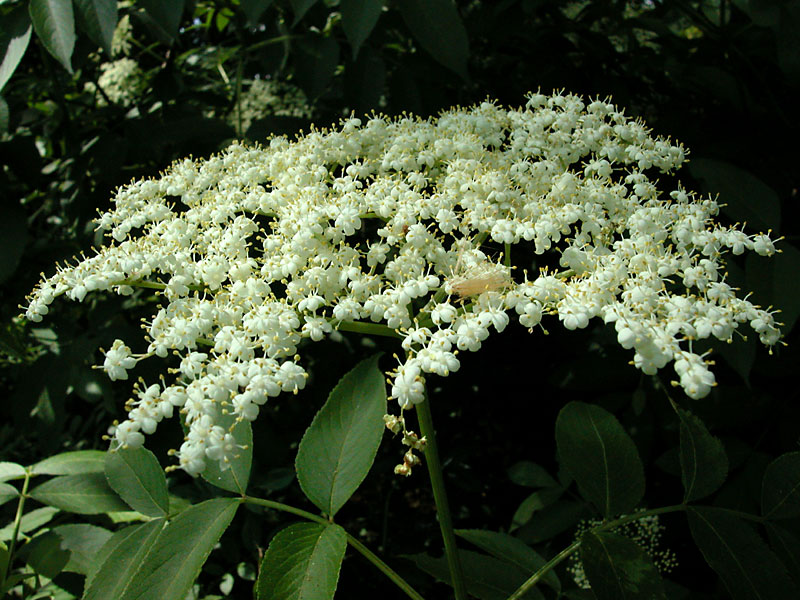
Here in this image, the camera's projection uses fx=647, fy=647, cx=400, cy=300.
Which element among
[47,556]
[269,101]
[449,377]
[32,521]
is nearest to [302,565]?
[47,556]

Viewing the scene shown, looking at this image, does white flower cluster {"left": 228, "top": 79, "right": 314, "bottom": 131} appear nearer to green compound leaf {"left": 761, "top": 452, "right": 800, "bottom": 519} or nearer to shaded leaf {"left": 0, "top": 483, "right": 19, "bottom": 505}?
shaded leaf {"left": 0, "top": 483, "right": 19, "bottom": 505}

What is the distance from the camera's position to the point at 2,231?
7.99 feet

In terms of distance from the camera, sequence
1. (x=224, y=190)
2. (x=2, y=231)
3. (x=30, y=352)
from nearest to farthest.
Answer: (x=224, y=190) < (x=2, y=231) < (x=30, y=352)

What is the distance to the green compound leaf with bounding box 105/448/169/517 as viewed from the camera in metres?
1.48

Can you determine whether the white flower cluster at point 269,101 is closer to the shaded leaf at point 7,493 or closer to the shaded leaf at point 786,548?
the shaded leaf at point 7,493

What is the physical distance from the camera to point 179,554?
3.92ft

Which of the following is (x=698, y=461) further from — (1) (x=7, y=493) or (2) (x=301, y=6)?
(1) (x=7, y=493)

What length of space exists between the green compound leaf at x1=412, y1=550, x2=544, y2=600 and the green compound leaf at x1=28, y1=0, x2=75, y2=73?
1790 mm

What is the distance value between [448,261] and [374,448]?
1.61 ft

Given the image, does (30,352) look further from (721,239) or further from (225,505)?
(721,239)

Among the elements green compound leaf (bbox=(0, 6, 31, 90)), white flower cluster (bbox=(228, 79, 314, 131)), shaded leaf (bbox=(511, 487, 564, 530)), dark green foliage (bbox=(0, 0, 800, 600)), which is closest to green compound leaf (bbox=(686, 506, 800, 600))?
dark green foliage (bbox=(0, 0, 800, 600))

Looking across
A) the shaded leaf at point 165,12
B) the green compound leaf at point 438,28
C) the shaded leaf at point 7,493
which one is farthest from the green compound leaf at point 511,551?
the shaded leaf at point 165,12

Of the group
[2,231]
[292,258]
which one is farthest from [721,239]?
[2,231]

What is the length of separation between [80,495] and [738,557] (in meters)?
1.73
